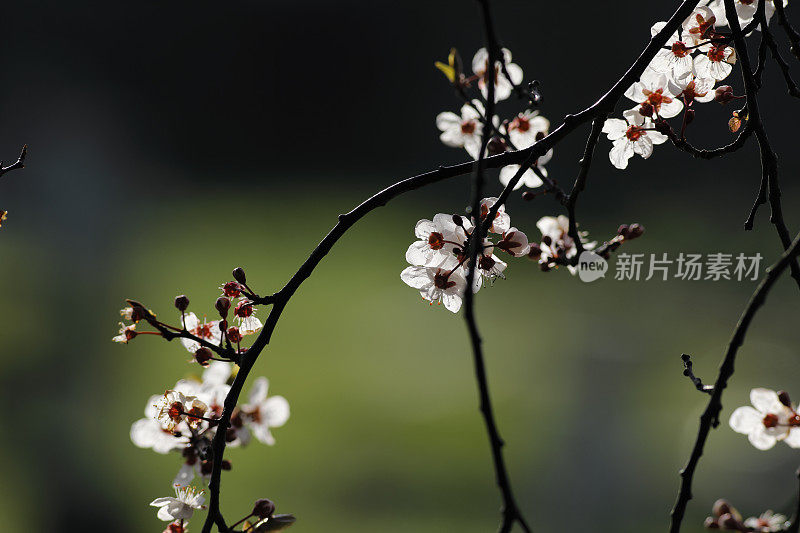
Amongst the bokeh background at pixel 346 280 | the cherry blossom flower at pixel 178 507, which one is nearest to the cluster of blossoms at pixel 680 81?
the cherry blossom flower at pixel 178 507

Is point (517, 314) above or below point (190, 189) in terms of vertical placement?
below

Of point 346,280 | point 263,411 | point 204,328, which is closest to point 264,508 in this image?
point 204,328

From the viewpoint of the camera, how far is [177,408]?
23.5 inches

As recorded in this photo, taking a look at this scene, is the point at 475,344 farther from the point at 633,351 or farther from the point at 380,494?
the point at 633,351

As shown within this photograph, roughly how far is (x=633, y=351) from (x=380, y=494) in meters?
1.13

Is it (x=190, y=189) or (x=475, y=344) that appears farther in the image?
(x=190, y=189)

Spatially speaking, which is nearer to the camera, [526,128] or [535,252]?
[535,252]

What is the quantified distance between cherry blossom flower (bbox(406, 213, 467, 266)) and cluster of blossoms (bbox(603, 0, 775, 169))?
0.17m

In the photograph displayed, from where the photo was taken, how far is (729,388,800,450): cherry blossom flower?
24.2 inches

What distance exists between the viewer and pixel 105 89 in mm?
5191

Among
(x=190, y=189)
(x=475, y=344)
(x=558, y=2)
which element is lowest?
(x=475, y=344)

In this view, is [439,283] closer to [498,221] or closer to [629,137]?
[498,221]

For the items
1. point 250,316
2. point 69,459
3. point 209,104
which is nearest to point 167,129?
point 209,104

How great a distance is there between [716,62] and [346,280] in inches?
123
